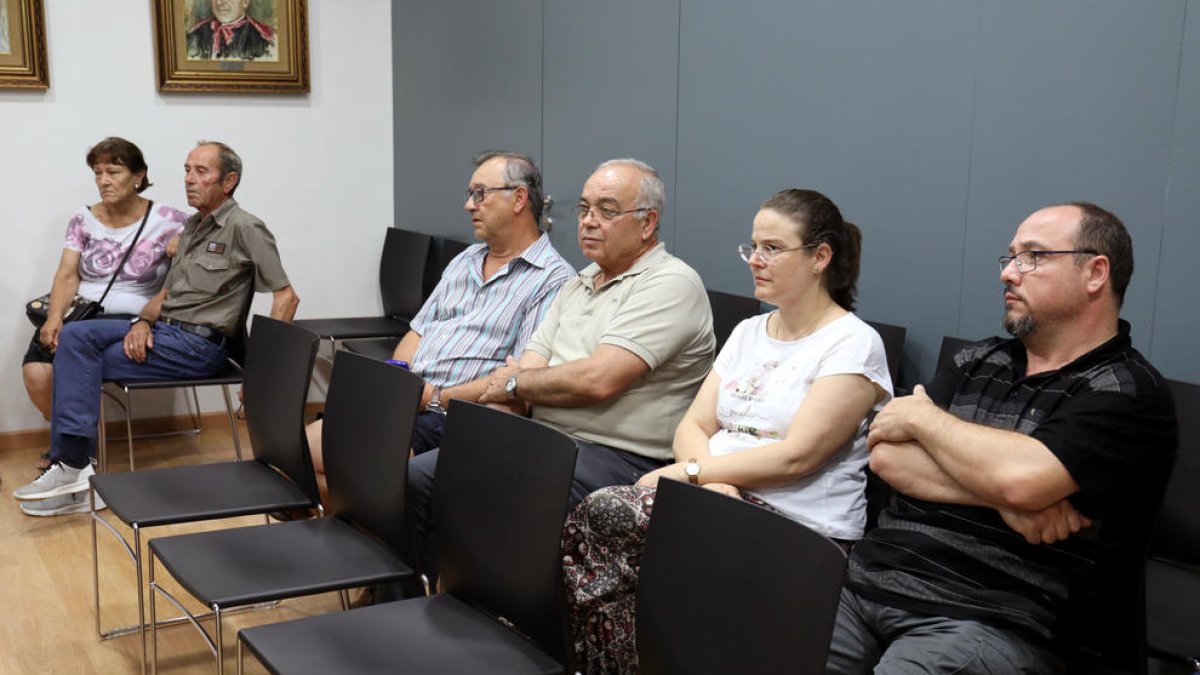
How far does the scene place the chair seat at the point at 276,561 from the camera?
8.11ft

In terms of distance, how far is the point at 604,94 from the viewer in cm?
439

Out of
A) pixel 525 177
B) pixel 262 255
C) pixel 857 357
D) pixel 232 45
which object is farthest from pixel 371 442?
pixel 232 45

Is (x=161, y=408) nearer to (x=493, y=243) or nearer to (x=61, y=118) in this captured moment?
(x=61, y=118)

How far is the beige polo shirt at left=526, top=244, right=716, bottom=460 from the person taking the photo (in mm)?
2967

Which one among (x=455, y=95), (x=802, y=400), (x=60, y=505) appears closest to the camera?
(x=802, y=400)

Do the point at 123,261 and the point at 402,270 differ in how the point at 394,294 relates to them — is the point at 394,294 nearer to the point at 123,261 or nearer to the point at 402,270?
A: the point at 402,270

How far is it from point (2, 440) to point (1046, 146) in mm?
4899

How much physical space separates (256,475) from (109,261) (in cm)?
224

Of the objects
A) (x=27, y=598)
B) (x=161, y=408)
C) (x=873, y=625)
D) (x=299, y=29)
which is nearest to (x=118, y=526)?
(x=27, y=598)

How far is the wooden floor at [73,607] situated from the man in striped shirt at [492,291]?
64 centimetres

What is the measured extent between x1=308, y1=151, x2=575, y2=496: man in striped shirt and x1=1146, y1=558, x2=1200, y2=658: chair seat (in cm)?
191

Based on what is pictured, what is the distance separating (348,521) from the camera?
2.92 metres

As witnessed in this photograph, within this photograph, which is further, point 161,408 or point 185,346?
point 161,408

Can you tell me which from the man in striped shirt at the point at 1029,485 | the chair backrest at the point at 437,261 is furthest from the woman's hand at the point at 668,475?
the chair backrest at the point at 437,261
